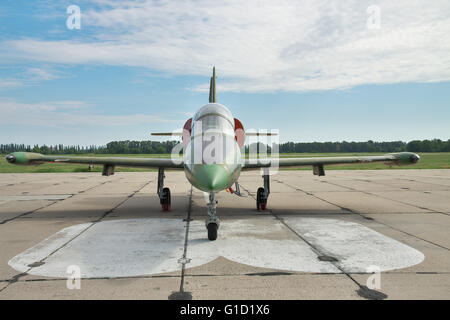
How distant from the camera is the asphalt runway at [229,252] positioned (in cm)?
459

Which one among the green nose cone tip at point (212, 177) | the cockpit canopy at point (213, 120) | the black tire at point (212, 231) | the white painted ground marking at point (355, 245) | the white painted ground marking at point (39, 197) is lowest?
the white painted ground marking at point (39, 197)

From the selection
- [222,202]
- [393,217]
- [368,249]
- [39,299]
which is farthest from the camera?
[222,202]

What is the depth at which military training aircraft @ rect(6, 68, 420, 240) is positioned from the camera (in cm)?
651

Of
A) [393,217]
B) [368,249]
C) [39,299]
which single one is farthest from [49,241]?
[393,217]

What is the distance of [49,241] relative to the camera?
7.34 meters

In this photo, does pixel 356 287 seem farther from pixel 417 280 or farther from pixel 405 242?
pixel 405 242

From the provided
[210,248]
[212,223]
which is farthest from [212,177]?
[210,248]

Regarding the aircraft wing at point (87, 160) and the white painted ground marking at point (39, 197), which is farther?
the white painted ground marking at point (39, 197)

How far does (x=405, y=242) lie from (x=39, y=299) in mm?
7251

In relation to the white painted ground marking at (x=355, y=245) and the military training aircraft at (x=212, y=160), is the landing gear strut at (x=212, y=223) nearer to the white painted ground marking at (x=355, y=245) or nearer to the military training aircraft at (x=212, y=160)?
the military training aircraft at (x=212, y=160)

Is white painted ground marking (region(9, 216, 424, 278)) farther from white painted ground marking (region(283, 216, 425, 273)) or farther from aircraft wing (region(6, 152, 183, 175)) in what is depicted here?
aircraft wing (region(6, 152, 183, 175))

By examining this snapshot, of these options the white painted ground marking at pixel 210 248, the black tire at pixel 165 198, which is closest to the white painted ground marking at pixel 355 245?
the white painted ground marking at pixel 210 248

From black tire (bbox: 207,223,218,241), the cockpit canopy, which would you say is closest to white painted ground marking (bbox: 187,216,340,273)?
black tire (bbox: 207,223,218,241)

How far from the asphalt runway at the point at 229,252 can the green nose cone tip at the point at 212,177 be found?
53.9 inches
